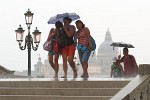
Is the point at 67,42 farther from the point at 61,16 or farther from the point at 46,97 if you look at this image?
the point at 46,97

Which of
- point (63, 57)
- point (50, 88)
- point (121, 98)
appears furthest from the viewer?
point (63, 57)

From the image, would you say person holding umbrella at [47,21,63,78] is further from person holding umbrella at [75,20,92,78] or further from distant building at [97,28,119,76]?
distant building at [97,28,119,76]

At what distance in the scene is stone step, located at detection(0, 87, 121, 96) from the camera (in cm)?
1149

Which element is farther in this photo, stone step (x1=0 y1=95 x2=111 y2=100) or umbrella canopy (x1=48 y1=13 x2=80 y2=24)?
umbrella canopy (x1=48 y1=13 x2=80 y2=24)

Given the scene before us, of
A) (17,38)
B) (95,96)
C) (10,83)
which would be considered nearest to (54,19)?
(10,83)

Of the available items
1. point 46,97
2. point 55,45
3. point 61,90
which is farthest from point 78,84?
point 55,45

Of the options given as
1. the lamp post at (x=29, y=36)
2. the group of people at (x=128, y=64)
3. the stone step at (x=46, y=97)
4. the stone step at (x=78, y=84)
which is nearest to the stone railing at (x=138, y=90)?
the stone step at (x=46, y=97)

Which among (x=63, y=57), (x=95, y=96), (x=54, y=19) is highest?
(x=54, y=19)

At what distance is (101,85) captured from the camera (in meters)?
12.2

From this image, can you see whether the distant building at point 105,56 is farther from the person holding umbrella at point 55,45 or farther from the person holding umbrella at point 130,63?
the person holding umbrella at point 55,45

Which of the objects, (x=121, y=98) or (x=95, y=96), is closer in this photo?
(x=121, y=98)

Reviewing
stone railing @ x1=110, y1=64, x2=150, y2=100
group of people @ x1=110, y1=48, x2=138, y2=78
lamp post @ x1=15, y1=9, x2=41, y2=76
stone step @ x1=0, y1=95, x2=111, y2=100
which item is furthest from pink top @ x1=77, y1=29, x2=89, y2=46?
lamp post @ x1=15, y1=9, x2=41, y2=76

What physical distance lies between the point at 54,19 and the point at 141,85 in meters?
8.00

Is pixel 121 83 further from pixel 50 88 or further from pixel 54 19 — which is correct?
pixel 54 19
